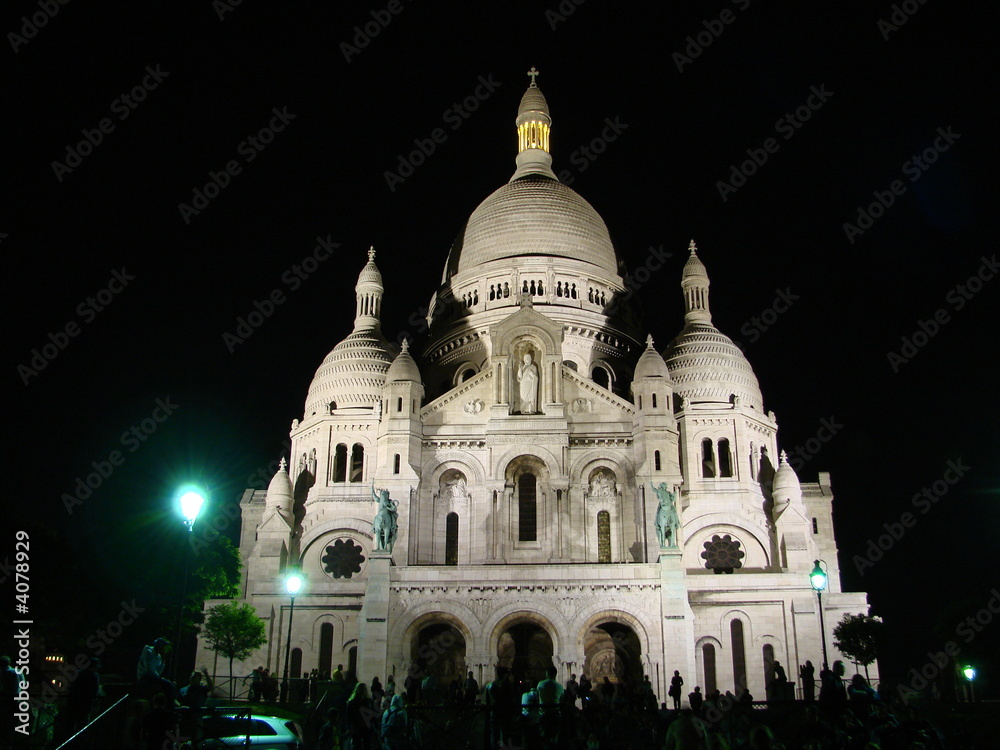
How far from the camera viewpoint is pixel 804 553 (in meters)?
51.7

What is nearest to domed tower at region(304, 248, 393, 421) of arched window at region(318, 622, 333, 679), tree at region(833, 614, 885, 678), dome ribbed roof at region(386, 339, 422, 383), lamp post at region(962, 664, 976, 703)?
dome ribbed roof at region(386, 339, 422, 383)

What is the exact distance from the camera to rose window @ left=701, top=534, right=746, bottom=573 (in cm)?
5325

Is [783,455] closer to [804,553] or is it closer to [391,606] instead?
[804,553]

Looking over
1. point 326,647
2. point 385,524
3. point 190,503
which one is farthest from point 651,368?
point 190,503

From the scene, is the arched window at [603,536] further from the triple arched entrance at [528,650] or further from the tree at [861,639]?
the tree at [861,639]

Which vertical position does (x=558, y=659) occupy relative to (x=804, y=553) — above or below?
below

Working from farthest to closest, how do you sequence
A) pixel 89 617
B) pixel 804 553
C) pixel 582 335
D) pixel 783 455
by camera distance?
1. pixel 582 335
2. pixel 783 455
3. pixel 804 553
4. pixel 89 617

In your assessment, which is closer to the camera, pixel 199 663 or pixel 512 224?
pixel 199 663

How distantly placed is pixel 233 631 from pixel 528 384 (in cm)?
1764

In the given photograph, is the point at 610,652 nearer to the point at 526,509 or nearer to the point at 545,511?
the point at 545,511

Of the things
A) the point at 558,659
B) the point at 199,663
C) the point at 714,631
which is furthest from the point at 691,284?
the point at 199,663

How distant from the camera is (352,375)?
6044 centimetres

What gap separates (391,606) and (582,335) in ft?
80.5

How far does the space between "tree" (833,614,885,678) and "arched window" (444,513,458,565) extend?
57.3 ft
